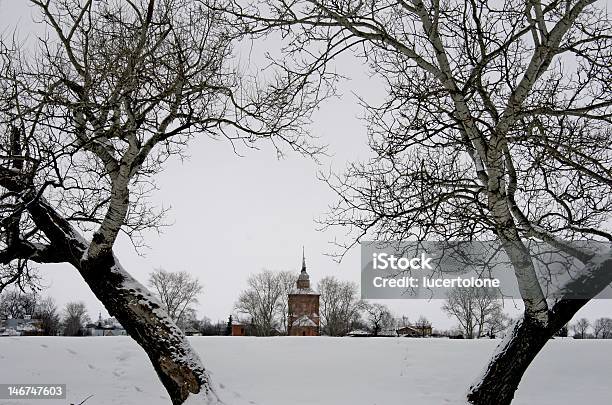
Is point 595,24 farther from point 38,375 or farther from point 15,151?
point 38,375

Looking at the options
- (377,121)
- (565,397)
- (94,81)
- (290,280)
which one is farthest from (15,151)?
(290,280)

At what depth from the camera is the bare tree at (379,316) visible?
6446 cm

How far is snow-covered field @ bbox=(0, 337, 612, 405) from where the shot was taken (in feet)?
29.0

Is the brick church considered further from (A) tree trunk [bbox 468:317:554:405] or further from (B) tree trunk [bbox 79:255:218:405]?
(B) tree trunk [bbox 79:255:218:405]

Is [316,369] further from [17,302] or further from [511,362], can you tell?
[17,302]

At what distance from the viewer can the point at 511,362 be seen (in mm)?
6613

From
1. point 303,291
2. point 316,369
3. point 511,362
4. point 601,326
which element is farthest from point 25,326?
point 601,326

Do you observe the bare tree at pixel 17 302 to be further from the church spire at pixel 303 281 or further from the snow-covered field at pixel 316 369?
the church spire at pixel 303 281

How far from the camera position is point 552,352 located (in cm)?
1237

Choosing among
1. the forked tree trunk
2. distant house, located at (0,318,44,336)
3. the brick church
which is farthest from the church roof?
the forked tree trunk

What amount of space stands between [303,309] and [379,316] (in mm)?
13153

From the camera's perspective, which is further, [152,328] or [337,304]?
[337,304]

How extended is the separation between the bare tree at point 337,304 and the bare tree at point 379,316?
166 centimetres

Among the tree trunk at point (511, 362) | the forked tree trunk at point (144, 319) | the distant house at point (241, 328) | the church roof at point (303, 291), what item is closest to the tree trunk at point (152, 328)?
the forked tree trunk at point (144, 319)
